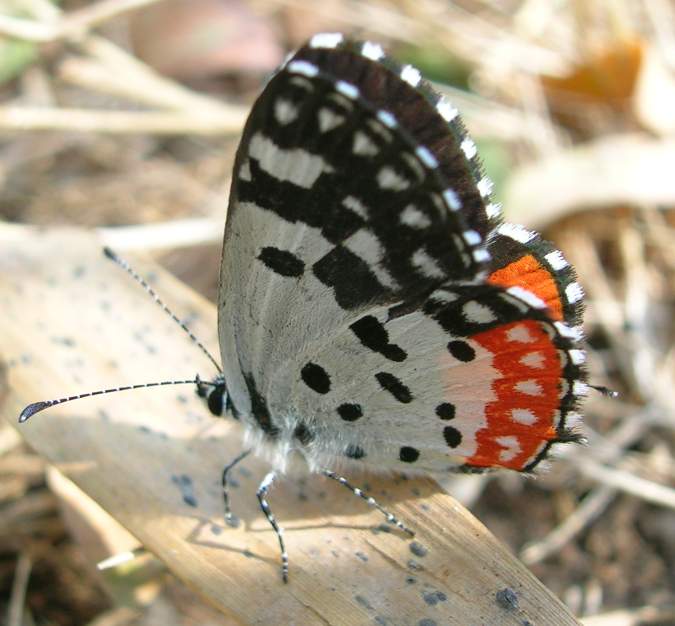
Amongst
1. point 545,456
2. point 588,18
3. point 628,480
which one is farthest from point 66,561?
point 588,18

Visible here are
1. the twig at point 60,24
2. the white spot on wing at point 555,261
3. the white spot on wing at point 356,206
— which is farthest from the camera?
the twig at point 60,24

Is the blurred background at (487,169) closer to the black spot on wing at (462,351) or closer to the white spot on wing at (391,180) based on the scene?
the black spot on wing at (462,351)

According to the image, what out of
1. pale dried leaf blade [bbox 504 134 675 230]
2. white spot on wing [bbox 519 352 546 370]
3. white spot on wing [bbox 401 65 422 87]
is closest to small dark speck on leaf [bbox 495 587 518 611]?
white spot on wing [bbox 519 352 546 370]

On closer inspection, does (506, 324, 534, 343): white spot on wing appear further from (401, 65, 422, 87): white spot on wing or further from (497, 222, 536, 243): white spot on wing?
(401, 65, 422, 87): white spot on wing

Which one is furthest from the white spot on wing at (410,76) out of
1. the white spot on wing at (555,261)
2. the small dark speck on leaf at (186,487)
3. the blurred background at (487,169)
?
the blurred background at (487,169)

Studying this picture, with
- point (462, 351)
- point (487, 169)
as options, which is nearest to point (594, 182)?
point (487, 169)

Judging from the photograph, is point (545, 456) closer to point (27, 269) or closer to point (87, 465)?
point (87, 465)

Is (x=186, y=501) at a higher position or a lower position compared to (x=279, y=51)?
lower

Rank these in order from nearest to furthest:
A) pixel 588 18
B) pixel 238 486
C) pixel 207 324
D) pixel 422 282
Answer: pixel 422 282, pixel 238 486, pixel 207 324, pixel 588 18
